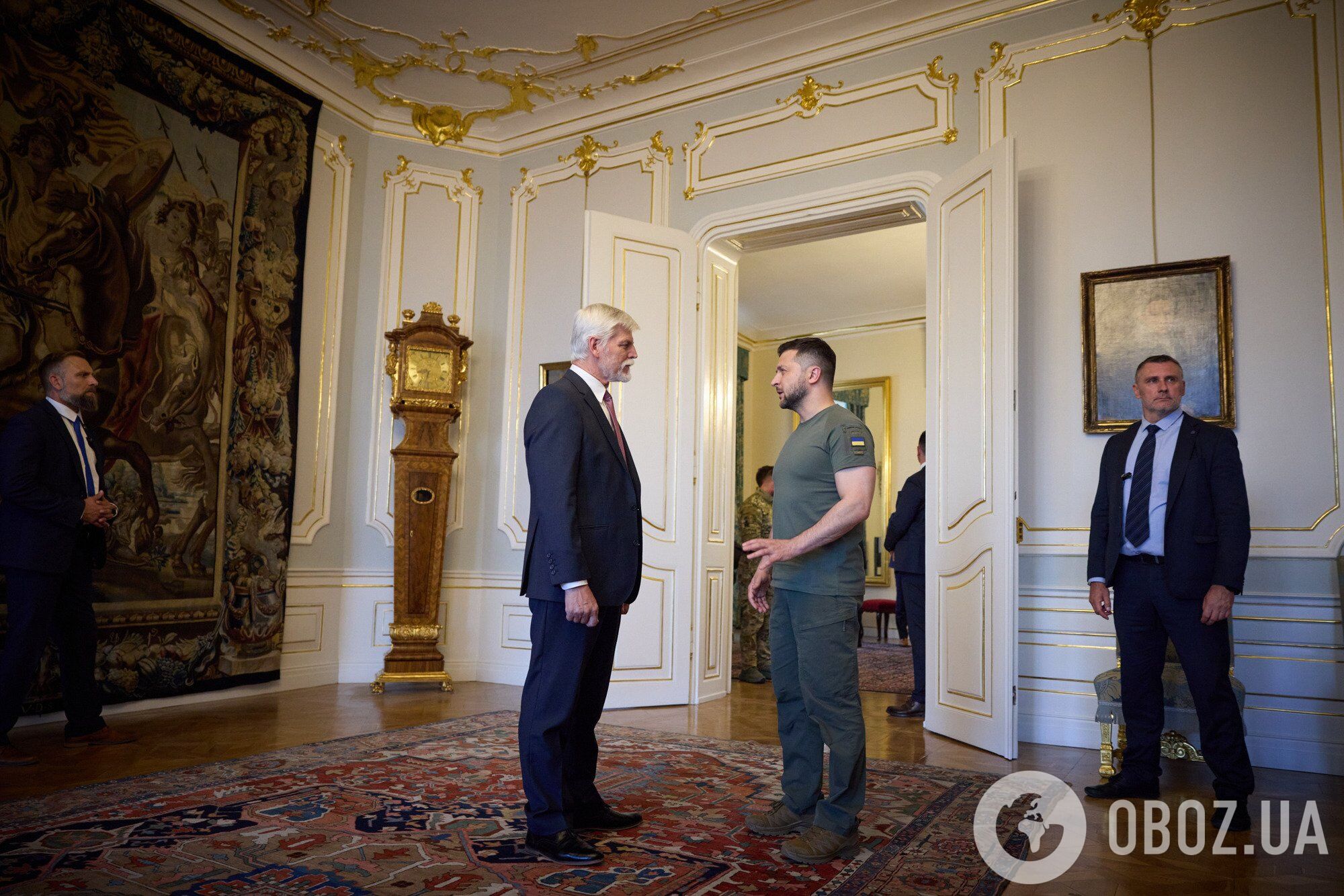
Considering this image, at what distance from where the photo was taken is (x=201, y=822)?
2.71 metres

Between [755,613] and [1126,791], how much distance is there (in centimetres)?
349

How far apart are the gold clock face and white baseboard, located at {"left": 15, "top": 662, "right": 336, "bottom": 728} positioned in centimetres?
202

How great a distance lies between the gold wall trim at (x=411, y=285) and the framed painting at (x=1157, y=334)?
4216 mm

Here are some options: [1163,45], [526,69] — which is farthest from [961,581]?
[526,69]

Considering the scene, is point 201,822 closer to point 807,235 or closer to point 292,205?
point 292,205

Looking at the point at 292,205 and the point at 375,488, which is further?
the point at 375,488

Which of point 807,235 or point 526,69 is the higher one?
point 526,69

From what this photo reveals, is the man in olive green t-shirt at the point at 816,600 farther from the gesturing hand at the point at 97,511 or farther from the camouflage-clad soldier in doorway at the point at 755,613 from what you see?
the camouflage-clad soldier in doorway at the point at 755,613

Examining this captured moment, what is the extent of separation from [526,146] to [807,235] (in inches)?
95.2

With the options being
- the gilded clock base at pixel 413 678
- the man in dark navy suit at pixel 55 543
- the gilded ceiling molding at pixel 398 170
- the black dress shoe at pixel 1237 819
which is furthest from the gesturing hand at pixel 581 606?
the gilded ceiling molding at pixel 398 170

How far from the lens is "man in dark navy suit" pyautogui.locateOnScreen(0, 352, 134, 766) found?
12.0 ft

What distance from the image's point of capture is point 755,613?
6582 millimetres

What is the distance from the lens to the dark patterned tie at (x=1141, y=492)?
333 centimetres

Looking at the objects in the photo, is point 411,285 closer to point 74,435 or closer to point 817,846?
point 74,435
